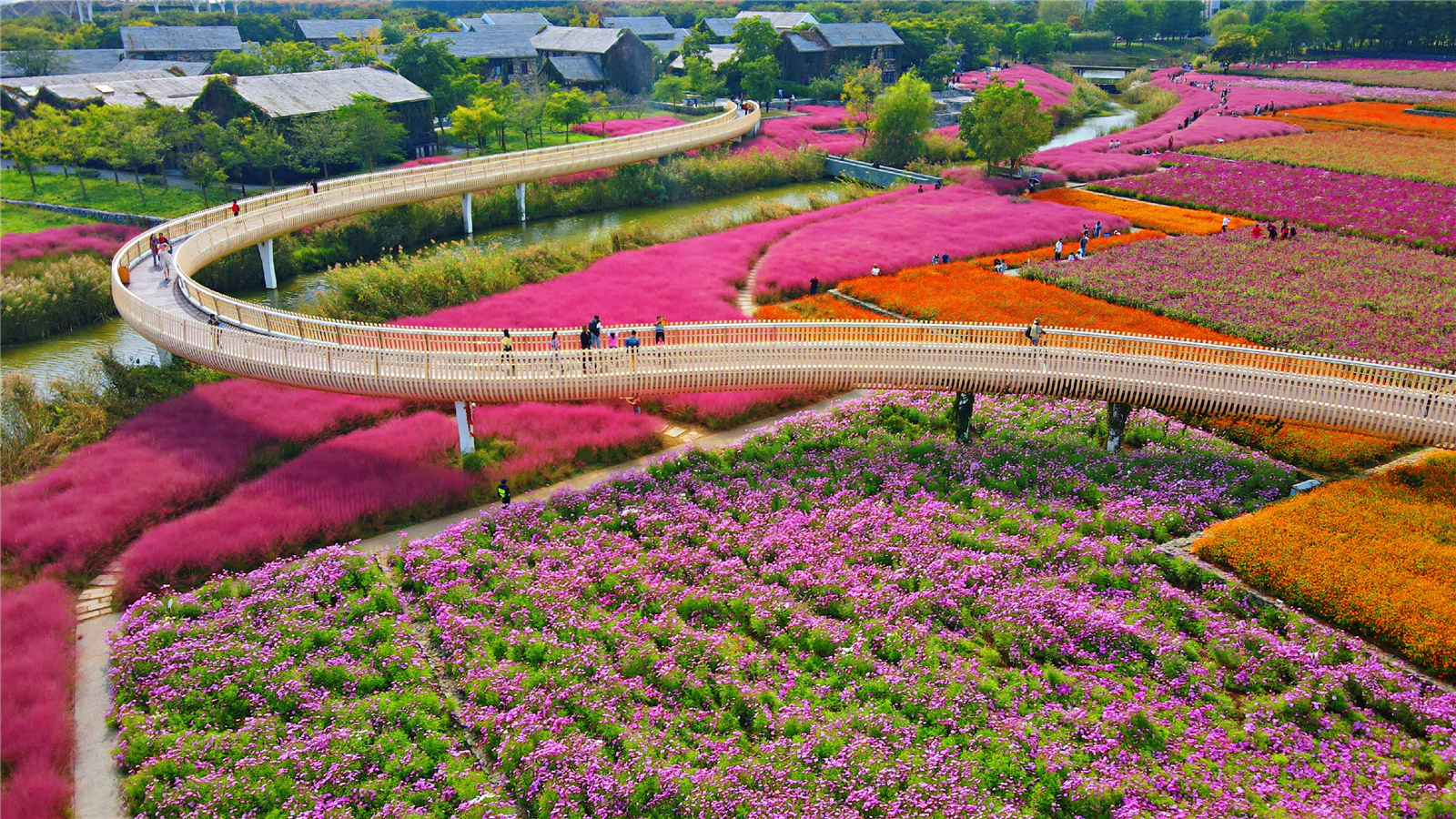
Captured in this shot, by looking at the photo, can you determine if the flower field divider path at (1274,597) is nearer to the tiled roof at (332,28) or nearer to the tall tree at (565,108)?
the tall tree at (565,108)

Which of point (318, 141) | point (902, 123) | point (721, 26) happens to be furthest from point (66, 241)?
point (721, 26)

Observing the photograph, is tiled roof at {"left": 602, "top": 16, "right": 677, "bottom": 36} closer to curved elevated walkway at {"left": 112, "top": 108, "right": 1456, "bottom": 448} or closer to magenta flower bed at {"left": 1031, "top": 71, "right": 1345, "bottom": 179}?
magenta flower bed at {"left": 1031, "top": 71, "right": 1345, "bottom": 179}

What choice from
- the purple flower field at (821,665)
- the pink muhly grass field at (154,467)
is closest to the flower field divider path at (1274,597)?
the purple flower field at (821,665)

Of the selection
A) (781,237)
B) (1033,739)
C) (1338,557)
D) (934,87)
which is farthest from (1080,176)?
(1033,739)

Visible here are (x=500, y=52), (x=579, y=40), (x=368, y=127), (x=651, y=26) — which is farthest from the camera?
(x=651, y=26)

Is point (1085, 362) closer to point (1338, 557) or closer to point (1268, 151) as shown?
point (1338, 557)

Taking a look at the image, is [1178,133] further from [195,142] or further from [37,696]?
[37,696]

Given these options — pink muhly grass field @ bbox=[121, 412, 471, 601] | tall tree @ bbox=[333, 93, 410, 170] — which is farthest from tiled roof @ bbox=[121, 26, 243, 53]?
pink muhly grass field @ bbox=[121, 412, 471, 601]
